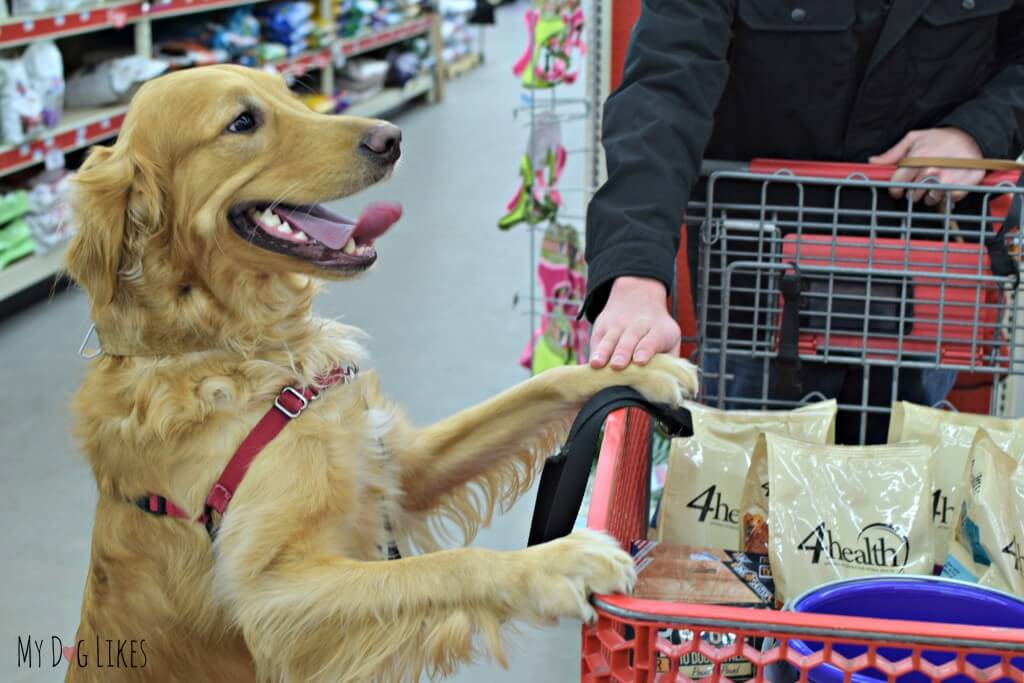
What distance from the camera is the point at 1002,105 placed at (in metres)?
1.59

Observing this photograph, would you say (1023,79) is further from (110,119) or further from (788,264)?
(110,119)

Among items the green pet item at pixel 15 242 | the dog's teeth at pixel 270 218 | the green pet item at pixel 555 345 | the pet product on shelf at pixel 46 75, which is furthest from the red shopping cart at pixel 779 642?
the pet product on shelf at pixel 46 75

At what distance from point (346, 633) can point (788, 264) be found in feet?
2.51

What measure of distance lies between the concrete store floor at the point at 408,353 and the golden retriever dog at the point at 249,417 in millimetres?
515

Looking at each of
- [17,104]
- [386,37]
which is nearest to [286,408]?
[17,104]

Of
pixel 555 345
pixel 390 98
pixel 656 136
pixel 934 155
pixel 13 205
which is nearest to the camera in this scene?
pixel 656 136

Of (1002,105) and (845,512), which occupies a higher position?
(1002,105)

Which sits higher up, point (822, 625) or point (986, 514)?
point (822, 625)

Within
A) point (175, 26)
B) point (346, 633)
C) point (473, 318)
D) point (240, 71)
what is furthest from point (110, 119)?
point (346, 633)

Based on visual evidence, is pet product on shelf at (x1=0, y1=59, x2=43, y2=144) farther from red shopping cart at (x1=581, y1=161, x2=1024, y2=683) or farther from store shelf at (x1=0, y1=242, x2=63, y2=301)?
red shopping cart at (x1=581, y1=161, x2=1024, y2=683)

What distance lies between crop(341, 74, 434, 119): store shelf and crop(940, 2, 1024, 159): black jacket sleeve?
604 cm

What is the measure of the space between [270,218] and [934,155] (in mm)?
984

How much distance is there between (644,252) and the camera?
1340 mm

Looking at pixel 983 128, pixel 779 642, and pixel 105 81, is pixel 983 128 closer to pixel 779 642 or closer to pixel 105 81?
pixel 779 642
